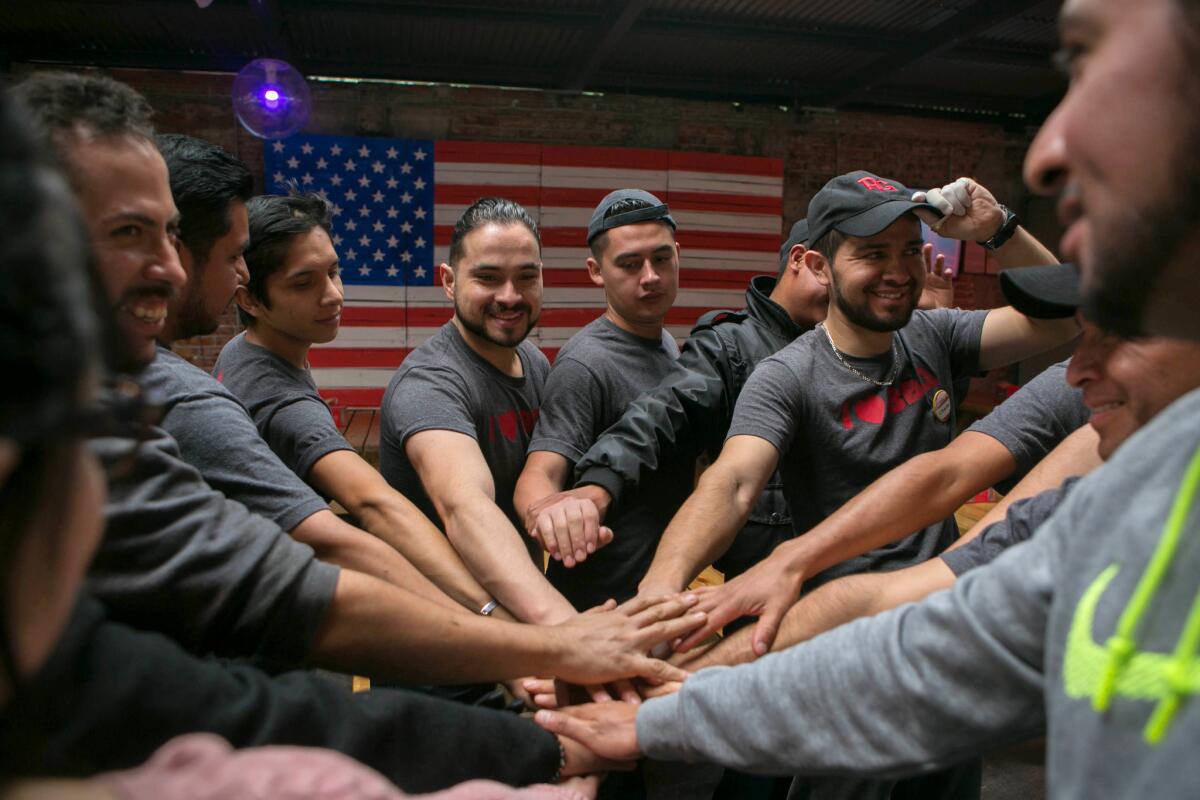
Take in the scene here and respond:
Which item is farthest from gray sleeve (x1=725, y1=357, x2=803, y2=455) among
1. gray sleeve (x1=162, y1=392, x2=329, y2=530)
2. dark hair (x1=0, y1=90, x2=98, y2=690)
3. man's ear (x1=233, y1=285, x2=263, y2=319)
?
dark hair (x1=0, y1=90, x2=98, y2=690)

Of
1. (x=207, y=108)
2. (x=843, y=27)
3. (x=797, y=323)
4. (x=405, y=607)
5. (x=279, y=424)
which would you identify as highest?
(x=843, y=27)

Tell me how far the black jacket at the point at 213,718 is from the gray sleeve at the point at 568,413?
3.17 feet

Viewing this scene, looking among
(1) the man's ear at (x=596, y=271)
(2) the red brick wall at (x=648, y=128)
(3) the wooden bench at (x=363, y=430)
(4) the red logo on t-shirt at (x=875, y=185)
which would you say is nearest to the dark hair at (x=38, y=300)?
(4) the red logo on t-shirt at (x=875, y=185)

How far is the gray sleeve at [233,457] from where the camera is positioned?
1.34 m

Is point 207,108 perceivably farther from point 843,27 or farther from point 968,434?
point 968,434

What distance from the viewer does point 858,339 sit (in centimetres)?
213

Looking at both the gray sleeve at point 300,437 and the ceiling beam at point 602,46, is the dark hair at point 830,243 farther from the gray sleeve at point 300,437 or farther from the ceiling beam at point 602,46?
the ceiling beam at point 602,46

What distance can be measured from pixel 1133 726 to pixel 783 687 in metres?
0.48

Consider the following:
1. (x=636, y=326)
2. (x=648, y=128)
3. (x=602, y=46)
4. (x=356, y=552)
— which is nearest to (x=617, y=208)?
(x=636, y=326)

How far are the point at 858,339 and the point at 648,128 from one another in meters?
5.09

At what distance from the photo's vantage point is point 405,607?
1.26m

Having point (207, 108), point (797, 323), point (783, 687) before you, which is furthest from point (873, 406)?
point (207, 108)

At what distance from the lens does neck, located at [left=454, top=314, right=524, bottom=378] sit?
2342 millimetres

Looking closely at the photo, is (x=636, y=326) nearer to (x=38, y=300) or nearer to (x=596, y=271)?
(x=596, y=271)
